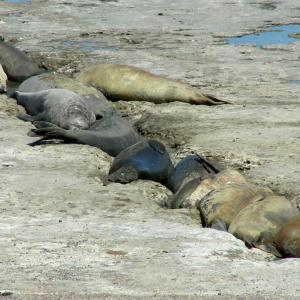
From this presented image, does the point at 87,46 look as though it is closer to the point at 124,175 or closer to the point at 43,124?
the point at 43,124

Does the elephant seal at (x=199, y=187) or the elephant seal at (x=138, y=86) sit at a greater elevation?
the elephant seal at (x=199, y=187)

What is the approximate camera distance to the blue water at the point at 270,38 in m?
16.7

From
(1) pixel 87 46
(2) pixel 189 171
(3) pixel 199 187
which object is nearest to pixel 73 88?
(2) pixel 189 171

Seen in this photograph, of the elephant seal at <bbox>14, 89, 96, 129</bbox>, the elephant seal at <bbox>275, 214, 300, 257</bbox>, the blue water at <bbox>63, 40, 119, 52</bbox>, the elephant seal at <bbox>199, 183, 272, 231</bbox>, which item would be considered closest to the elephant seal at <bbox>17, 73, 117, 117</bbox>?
the elephant seal at <bbox>14, 89, 96, 129</bbox>

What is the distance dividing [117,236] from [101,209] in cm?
88

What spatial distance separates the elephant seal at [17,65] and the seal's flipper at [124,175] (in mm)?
5152

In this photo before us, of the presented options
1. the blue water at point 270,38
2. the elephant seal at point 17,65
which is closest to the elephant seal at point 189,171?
the elephant seal at point 17,65

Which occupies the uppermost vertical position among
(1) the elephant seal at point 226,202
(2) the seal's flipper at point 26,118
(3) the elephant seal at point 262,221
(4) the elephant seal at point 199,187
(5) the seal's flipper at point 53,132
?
(3) the elephant seal at point 262,221

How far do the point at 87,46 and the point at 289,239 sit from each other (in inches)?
372

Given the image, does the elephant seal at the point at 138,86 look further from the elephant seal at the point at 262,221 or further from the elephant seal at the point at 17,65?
the elephant seal at the point at 262,221

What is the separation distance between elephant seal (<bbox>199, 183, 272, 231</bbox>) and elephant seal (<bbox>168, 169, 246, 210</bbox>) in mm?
177

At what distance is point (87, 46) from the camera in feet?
54.4

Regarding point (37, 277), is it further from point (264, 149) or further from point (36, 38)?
point (36, 38)

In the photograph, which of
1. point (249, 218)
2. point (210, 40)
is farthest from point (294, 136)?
point (210, 40)
